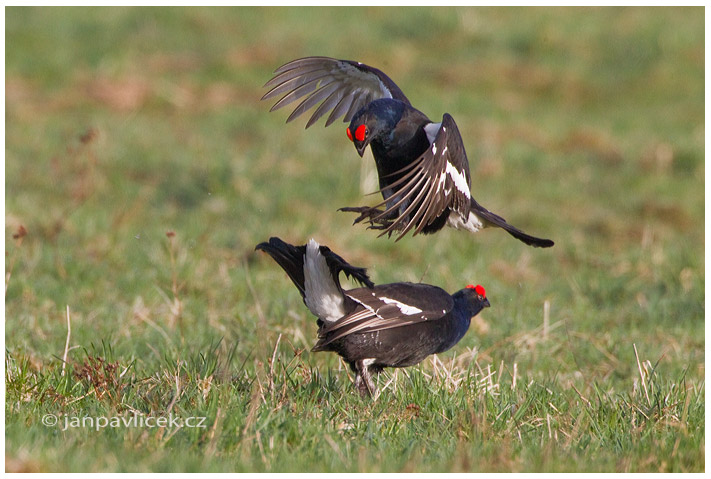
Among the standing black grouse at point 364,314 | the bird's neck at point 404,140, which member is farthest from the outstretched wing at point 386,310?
the bird's neck at point 404,140

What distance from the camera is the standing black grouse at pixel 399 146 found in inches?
167

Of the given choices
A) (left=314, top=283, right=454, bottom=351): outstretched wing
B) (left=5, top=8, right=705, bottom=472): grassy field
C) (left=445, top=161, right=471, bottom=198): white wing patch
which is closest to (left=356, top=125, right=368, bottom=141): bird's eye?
(left=445, top=161, right=471, bottom=198): white wing patch

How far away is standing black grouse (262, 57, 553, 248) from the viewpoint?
4.25 meters

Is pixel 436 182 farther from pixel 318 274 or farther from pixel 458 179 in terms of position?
pixel 318 274

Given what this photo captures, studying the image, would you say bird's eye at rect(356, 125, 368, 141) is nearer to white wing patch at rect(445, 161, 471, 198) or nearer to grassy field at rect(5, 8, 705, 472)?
white wing patch at rect(445, 161, 471, 198)

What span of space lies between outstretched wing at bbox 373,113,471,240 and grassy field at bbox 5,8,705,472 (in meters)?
0.84

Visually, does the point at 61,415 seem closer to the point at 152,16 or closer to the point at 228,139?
the point at 228,139

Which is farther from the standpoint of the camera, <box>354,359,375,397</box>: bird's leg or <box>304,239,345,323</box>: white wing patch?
<box>354,359,375,397</box>: bird's leg

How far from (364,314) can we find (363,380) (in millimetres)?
347

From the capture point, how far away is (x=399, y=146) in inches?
183

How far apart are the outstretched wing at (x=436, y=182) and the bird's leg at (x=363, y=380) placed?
32.2 inches

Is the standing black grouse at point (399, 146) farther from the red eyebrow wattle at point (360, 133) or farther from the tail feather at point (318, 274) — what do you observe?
the tail feather at point (318, 274)

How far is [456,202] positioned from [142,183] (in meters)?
6.26

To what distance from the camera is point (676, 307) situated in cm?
737
